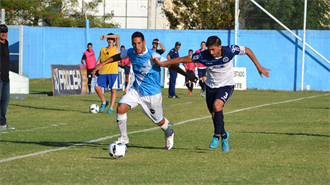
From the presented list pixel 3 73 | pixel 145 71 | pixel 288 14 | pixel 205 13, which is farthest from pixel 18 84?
pixel 205 13

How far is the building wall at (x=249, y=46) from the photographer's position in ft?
86.4

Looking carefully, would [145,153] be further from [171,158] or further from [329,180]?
[329,180]

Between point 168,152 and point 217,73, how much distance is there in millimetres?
1532

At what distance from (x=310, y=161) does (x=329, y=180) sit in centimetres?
113

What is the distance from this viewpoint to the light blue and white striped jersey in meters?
7.34

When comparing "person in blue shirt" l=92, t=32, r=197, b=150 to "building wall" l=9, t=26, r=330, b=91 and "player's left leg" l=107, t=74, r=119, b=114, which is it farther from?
"building wall" l=9, t=26, r=330, b=91

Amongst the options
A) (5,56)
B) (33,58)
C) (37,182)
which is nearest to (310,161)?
(37,182)

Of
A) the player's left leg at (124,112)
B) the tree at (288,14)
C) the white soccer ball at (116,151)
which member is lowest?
the white soccer ball at (116,151)

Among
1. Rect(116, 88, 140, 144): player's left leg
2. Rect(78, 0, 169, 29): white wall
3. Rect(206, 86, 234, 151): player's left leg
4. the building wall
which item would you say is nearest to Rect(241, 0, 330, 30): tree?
the building wall

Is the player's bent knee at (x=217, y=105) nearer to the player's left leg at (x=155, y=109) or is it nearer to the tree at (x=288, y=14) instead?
the player's left leg at (x=155, y=109)

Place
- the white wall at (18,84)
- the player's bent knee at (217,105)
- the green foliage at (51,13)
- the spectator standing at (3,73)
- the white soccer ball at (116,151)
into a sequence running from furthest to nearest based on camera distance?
the green foliage at (51,13) → the white wall at (18,84) → the spectator standing at (3,73) → the player's bent knee at (217,105) → the white soccer ball at (116,151)

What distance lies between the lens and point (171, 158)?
6523mm

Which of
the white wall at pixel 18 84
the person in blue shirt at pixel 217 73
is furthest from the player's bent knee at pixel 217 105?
the white wall at pixel 18 84

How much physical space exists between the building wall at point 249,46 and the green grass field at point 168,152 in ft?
46.6
